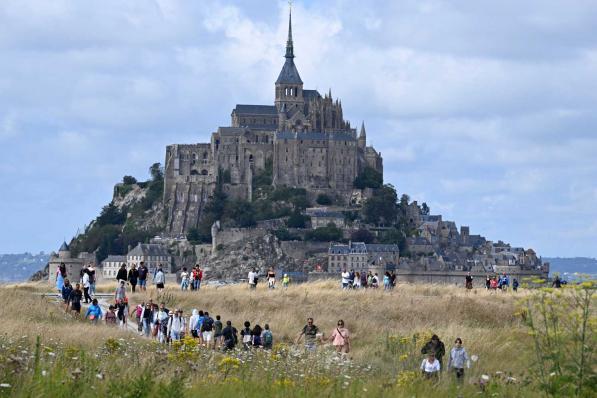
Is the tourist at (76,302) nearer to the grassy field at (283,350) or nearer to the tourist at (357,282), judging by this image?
the grassy field at (283,350)

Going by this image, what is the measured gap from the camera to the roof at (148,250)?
126188 mm

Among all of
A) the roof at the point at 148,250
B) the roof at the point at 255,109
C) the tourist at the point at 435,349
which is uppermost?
the roof at the point at 255,109

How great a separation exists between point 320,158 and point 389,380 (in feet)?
384

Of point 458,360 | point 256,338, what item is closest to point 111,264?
point 256,338

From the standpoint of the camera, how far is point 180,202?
13762cm

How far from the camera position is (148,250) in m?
127

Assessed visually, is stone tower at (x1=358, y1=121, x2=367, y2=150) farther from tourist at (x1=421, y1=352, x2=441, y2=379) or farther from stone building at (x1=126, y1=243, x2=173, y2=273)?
tourist at (x1=421, y1=352, x2=441, y2=379)

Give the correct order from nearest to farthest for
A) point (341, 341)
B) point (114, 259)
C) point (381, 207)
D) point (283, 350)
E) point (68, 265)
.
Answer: point (283, 350)
point (341, 341)
point (68, 265)
point (114, 259)
point (381, 207)

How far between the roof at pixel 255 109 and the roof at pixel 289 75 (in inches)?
159

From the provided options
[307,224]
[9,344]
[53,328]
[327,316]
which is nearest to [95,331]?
[53,328]

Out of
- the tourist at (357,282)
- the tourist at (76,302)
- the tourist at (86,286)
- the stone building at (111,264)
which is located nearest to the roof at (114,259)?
the stone building at (111,264)

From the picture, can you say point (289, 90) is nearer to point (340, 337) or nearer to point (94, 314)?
point (94, 314)

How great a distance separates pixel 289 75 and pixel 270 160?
Result: 16.3 m

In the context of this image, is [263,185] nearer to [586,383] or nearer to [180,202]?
[180,202]
